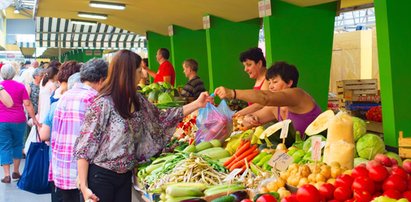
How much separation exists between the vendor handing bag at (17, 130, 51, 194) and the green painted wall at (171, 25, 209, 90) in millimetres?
8226

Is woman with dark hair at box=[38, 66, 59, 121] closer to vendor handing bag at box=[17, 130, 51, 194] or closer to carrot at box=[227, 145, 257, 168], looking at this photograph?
vendor handing bag at box=[17, 130, 51, 194]

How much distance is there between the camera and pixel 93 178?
3.59 meters

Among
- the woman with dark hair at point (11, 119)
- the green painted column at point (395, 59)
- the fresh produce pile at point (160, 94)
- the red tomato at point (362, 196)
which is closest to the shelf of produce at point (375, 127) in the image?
the green painted column at point (395, 59)

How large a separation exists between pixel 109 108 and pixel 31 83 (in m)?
7.27

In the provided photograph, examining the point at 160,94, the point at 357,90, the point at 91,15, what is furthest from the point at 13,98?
the point at 357,90

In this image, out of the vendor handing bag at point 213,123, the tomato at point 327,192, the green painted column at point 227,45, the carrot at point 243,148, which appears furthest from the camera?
the green painted column at point 227,45

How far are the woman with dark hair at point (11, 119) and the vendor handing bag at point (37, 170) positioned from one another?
272 cm

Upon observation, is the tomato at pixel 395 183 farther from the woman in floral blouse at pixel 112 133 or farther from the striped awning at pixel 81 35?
the striped awning at pixel 81 35

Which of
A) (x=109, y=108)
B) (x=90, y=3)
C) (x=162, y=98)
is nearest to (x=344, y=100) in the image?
(x=162, y=98)

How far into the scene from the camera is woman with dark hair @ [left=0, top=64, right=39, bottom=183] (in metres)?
8.39

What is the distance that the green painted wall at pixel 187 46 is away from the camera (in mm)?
13742

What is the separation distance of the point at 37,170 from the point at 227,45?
6088 millimetres

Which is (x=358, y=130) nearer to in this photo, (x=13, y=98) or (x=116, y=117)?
(x=116, y=117)

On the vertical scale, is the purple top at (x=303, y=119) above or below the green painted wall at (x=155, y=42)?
below
